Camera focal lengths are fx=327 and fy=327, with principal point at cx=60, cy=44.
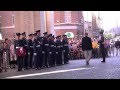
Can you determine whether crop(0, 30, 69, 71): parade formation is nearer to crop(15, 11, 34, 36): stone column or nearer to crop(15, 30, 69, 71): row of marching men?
crop(15, 30, 69, 71): row of marching men

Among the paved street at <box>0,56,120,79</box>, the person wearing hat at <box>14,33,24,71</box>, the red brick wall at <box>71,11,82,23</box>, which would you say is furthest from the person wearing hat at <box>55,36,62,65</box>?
the red brick wall at <box>71,11,82,23</box>

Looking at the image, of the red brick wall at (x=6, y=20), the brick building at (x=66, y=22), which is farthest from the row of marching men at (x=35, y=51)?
the brick building at (x=66, y=22)

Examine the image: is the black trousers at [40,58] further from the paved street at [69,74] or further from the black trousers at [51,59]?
the paved street at [69,74]

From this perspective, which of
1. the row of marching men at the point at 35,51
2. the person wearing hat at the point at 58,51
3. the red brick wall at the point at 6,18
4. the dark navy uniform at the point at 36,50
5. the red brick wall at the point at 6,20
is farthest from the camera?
the red brick wall at the point at 6,18

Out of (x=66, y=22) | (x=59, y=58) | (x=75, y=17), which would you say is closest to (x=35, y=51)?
(x=59, y=58)

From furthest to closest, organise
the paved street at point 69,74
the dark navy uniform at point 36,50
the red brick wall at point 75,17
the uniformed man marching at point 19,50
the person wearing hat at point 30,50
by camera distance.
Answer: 1. the red brick wall at point 75,17
2. the person wearing hat at point 30,50
3. the dark navy uniform at point 36,50
4. the uniformed man marching at point 19,50
5. the paved street at point 69,74

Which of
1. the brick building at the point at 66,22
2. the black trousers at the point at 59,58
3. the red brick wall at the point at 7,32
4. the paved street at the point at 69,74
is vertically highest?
the brick building at the point at 66,22

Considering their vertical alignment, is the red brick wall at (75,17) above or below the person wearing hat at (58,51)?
above

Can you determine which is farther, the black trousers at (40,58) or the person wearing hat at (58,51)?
the person wearing hat at (58,51)

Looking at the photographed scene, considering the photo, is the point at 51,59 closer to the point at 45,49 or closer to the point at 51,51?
the point at 51,51

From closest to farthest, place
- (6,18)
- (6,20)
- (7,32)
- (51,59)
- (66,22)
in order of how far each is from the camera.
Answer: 1. (51,59)
2. (7,32)
3. (6,18)
4. (6,20)
5. (66,22)
